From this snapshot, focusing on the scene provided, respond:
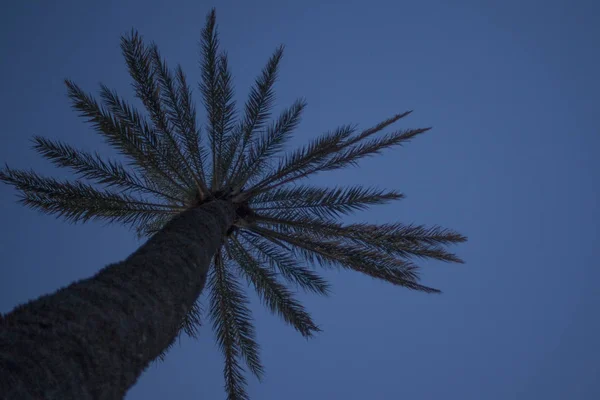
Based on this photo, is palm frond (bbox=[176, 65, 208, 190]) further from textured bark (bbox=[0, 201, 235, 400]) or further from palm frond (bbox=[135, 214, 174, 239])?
textured bark (bbox=[0, 201, 235, 400])

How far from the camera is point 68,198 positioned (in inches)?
286

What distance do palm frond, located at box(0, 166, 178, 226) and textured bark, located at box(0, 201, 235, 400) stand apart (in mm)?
3499

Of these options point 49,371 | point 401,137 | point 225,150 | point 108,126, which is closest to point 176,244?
point 49,371

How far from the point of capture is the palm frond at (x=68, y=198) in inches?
281

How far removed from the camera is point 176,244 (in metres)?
4.41

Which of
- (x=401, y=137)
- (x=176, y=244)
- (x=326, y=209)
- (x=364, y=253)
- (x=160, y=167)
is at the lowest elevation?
(x=176, y=244)

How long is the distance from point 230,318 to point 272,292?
0.89 meters

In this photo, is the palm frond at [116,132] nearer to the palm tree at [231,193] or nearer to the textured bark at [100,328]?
the palm tree at [231,193]

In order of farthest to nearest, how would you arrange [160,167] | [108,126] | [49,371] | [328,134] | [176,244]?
[328,134]
[160,167]
[108,126]
[176,244]
[49,371]

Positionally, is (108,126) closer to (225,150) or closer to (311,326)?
(225,150)

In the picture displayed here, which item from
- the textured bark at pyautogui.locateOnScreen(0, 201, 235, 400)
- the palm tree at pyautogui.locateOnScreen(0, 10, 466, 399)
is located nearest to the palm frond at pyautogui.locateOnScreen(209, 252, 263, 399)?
the palm tree at pyautogui.locateOnScreen(0, 10, 466, 399)

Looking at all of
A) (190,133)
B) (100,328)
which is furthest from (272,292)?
(100,328)

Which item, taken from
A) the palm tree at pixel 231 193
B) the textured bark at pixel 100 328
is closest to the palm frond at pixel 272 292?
the palm tree at pixel 231 193

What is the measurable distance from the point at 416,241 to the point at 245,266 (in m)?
3.04
